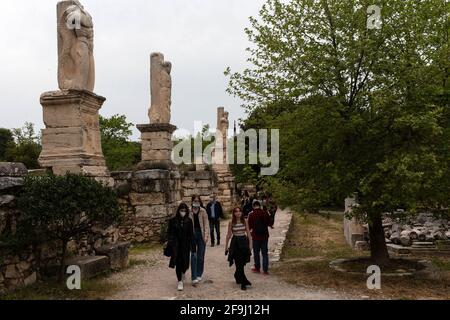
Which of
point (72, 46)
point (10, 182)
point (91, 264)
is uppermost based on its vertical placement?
point (72, 46)

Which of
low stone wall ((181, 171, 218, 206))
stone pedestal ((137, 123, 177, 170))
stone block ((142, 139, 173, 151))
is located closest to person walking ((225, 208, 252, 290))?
stone pedestal ((137, 123, 177, 170))

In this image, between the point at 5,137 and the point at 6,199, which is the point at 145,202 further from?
the point at 5,137

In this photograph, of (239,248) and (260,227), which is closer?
(239,248)

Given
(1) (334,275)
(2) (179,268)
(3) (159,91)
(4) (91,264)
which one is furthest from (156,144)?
(1) (334,275)

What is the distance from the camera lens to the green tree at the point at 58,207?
6.89 metres

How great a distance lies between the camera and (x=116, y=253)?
30.5ft

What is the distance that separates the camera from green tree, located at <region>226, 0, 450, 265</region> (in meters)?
8.20

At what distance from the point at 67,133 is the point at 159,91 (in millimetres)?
6498

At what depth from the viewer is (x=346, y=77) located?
8914mm

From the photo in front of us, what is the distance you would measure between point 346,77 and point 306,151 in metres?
1.60

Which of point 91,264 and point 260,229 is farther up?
point 260,229

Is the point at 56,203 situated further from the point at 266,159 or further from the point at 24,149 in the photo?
the point at 24,149

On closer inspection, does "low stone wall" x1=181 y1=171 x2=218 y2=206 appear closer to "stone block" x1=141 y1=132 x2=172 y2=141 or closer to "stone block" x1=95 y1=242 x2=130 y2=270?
"stone block" x1=141 y1=132 x2=172 y2=141

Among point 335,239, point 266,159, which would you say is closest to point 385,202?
point 266,159
